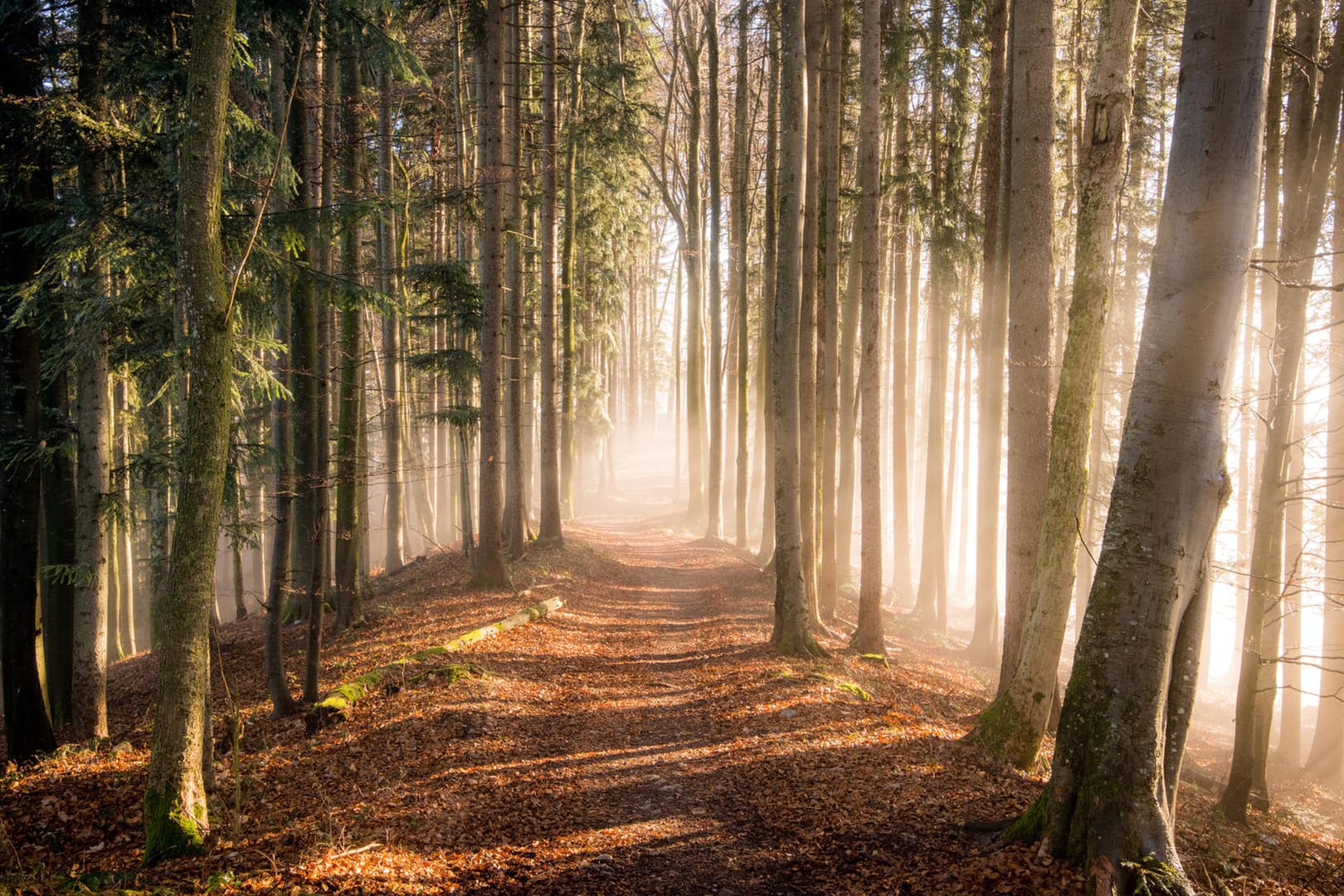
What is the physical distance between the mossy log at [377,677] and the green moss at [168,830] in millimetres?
2481

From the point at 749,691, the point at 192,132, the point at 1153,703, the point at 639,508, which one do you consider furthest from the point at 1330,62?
the point at 639,508

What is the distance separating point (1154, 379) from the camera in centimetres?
419

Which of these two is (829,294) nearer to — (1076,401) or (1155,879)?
(1076,401)

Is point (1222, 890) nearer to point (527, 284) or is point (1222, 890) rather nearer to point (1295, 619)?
point (1295, 619)

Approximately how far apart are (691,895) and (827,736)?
3079 mm

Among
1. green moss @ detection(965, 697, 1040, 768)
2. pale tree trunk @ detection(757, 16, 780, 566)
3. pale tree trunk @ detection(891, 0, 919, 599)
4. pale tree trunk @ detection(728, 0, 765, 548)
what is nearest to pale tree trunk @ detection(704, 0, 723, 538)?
pale tree trunk @ detection(728, 0, 765, 548)

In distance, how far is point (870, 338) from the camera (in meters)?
10.7

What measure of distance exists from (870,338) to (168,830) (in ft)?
32.3

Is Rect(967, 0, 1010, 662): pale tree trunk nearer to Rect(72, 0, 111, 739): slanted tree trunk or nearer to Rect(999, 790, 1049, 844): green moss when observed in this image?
Rect(999, 790, 1049, 844): green moss

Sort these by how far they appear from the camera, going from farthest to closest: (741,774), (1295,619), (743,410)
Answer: (743,410)
(1295,619)
(741,774)

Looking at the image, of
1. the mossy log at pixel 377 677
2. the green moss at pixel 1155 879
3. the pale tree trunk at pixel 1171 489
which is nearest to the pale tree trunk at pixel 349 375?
the mossy log at pixel 377 677

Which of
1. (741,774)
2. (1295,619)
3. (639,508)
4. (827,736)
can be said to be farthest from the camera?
(639,508)

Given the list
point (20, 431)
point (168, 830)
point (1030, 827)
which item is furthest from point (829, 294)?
point (20, 431)

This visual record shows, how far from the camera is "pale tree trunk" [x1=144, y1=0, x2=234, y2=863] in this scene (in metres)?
4.94
